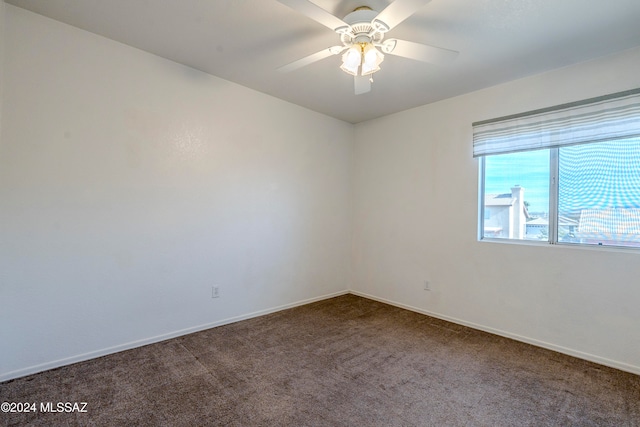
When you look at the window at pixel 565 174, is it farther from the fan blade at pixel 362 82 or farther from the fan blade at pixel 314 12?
the fan blade at pixel 314 12

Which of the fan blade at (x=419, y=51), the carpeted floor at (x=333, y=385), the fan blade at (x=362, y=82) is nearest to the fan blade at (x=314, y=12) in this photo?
the fan blade at (x=419, y=51)

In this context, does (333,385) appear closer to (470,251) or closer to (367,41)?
(470,251)

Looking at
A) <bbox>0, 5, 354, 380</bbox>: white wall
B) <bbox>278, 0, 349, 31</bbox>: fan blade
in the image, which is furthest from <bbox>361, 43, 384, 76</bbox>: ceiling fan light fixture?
<bbox>0, 5, 354, 380</bbox>: white wall

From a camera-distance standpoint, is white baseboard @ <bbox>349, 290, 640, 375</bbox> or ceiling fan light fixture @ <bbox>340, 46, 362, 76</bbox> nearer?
ceiling fan light fixture @ <bbox>340, 46, 362, 76</bbox>

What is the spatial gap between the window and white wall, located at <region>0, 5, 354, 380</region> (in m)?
2.25

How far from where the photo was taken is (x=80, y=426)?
64.7 inches

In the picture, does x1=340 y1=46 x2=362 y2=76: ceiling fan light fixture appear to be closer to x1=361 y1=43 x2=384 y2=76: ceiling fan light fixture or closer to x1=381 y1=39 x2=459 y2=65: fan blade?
x1=361 y1=43 x2=384 y2=76: ceiling fan light fixture

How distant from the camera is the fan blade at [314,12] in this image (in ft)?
4.86

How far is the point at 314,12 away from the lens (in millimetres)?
1581

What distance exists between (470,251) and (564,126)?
140cm

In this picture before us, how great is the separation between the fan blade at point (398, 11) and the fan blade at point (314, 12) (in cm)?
22

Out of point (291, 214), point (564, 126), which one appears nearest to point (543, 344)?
point (564, 126)

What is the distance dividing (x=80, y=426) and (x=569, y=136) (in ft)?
13.2

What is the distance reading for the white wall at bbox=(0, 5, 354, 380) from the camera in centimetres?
209
